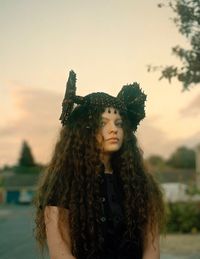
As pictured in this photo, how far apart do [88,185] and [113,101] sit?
0.58 metres

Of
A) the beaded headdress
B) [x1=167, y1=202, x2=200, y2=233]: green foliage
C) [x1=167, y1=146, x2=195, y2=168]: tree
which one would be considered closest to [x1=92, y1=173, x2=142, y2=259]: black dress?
the beaded headdress

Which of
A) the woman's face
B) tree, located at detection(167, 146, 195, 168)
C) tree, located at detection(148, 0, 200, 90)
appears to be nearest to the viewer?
the woman's face

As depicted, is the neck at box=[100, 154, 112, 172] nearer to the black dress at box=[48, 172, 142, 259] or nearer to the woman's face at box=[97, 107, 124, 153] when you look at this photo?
the woman's face at box=[97, 107, 124, 153]

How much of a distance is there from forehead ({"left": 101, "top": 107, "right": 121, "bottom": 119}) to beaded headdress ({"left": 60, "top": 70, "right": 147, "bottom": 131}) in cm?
2

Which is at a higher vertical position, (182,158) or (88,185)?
(182,158)

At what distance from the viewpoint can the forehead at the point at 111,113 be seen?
11.3ft

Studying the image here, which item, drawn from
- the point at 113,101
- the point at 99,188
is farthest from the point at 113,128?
the point at 99,188

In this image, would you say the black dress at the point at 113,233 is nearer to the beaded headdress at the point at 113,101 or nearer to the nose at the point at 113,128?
the nose at the point at 113,128

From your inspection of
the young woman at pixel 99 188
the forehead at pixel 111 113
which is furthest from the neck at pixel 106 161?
the forehead at pixel 111 113

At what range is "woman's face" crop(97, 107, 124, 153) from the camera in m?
3.40

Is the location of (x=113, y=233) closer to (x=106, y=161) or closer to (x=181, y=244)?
(x=106, y=161)

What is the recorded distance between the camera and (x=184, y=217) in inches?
659

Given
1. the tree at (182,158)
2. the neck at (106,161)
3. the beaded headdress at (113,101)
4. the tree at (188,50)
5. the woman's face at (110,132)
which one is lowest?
the neck at (106,161)

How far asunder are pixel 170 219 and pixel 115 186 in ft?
45.6
